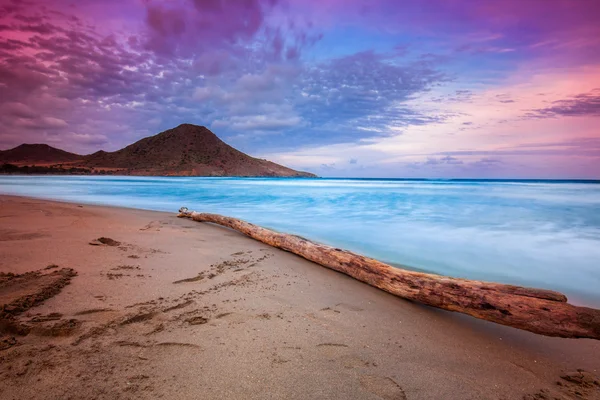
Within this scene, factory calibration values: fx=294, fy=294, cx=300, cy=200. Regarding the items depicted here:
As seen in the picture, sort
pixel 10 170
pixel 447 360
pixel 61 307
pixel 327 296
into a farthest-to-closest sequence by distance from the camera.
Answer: pixel 10 170 → pixel 327 296 → pixel 61 307 → pixel 447 360

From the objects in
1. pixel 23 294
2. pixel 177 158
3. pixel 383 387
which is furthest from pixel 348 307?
pixel 177 158

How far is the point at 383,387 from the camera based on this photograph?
1.91m

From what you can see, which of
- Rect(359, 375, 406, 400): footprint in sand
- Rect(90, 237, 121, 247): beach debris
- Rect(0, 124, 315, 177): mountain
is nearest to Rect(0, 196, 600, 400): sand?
Rect(359, 375, 406, 400): footprint in sand

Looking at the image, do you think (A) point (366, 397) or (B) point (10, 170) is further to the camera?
(B) point (10, 170)

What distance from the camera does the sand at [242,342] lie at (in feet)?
5.94

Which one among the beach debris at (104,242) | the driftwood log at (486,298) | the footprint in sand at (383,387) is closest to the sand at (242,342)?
the footprint in sand at (383,387)

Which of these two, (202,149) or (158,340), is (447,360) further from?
(202,149)

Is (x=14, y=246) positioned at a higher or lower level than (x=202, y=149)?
lower

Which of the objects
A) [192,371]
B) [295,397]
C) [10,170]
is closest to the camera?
[295,397]

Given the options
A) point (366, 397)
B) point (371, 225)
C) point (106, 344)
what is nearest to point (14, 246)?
point (106, 344)

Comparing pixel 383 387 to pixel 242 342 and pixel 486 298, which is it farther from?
pixel 486 298

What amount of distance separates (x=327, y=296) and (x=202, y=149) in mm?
121393

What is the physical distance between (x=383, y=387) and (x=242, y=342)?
1059 mm

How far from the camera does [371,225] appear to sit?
9.70 meters
